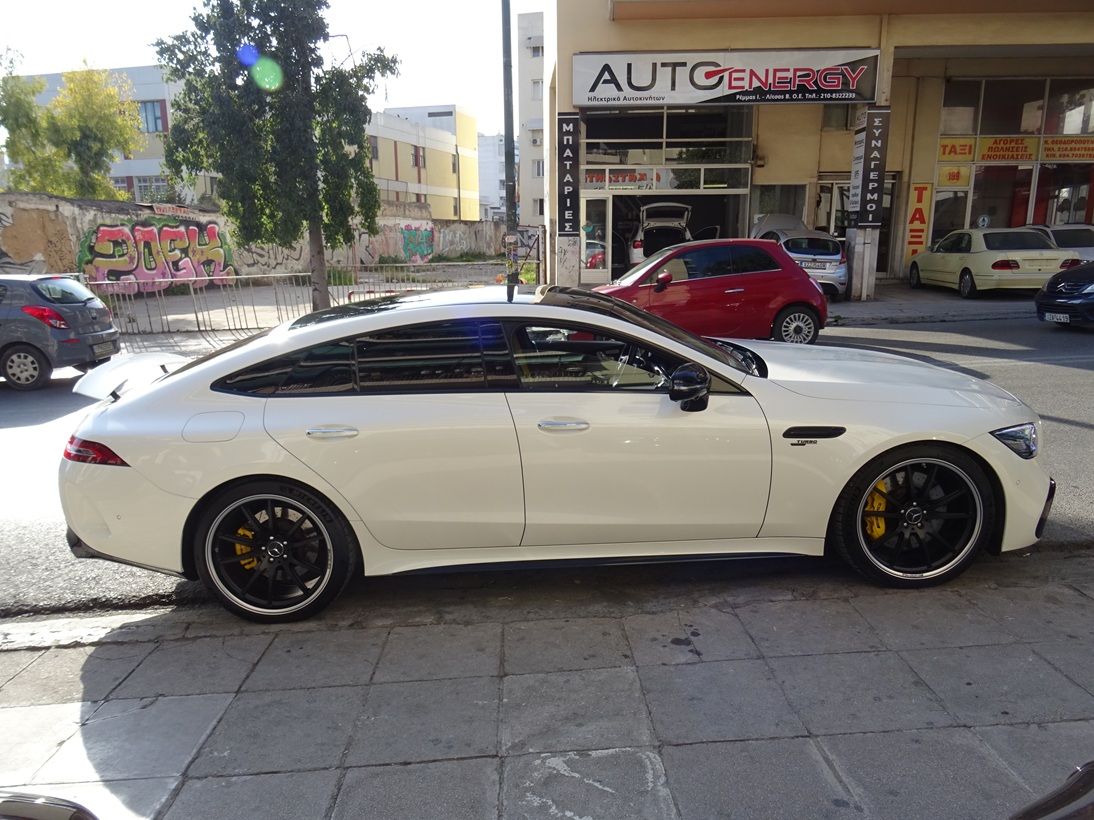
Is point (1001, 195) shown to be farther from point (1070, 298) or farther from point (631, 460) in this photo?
point (631, 460)

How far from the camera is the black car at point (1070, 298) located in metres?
11.2

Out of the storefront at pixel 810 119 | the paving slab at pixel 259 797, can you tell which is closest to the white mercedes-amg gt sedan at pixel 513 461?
the paving slab at pixel 259 797

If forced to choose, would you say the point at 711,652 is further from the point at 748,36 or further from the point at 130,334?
the point at 748,36

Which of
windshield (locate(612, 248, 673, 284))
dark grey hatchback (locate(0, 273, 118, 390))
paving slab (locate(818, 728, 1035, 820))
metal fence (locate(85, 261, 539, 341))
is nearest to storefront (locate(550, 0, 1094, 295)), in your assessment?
metal fence (locate(85, 261, 539, 341))

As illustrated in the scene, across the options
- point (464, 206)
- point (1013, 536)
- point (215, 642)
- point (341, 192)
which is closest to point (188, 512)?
point (215, 642)

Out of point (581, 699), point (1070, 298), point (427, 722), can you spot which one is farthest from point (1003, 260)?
point (427, 722)

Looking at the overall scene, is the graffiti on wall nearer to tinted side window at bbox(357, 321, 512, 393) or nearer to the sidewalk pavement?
tinted side window at bbox(357, 321, 512, 393)

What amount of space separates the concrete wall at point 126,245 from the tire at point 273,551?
11277 mm

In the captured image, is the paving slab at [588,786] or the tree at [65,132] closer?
the paving slab at [588,786]

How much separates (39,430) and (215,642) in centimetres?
549

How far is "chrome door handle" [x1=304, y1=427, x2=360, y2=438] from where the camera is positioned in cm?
347

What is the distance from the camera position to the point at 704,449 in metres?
3.54

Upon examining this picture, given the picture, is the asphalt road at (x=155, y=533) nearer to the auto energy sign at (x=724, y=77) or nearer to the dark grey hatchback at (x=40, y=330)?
the dark grey hatchback at (x=40, y=330)

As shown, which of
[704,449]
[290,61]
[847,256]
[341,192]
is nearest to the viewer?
[704,449]
